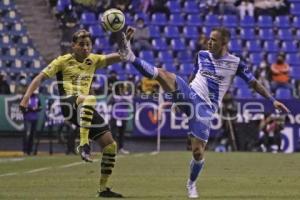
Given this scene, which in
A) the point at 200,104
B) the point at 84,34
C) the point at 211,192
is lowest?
the point at 211,192

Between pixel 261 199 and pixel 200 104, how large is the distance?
1.55 metres

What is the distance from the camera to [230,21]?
34094 mm

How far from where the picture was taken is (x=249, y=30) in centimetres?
3412

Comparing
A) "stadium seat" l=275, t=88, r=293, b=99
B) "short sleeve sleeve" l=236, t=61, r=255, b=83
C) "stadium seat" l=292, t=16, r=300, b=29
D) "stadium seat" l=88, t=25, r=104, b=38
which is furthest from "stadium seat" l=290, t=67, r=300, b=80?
"short sleeve sleeve" l=236, t=61, r=255, b=83

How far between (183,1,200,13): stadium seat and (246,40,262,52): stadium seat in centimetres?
250

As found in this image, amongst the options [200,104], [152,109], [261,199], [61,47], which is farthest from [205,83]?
[61,47]

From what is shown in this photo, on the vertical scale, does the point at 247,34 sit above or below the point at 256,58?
above

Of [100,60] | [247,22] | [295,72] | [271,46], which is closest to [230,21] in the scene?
[247,22]

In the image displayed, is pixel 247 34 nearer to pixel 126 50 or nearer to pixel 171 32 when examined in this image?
pixel 171 32

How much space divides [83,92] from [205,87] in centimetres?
177

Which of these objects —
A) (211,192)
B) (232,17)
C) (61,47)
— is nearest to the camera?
(211,192)

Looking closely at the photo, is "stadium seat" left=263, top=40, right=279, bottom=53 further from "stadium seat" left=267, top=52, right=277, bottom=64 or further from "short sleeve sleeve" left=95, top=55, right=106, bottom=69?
"short sleeve sleeve" left=95, top=55, right=106, bottom=69

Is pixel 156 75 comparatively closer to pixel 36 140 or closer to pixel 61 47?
pixel 36 140

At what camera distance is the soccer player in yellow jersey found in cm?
1215
